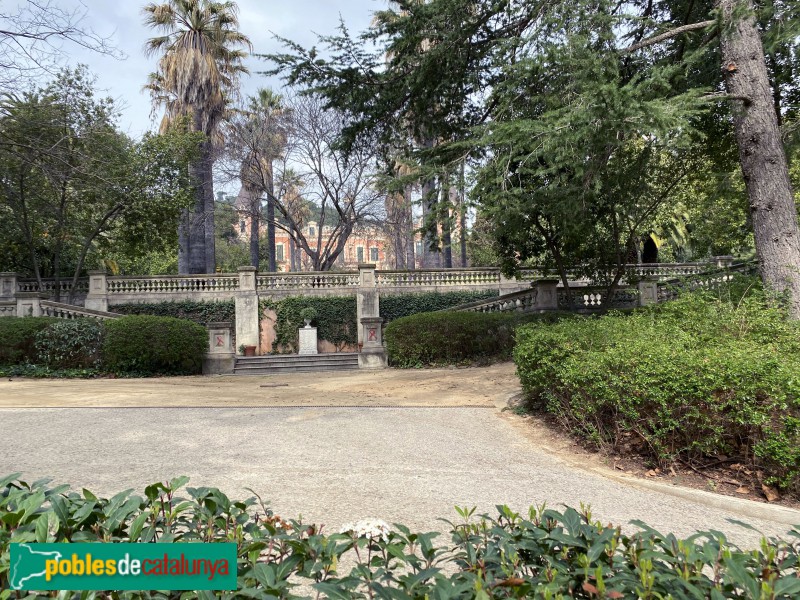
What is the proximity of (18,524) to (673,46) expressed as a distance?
39.8ft

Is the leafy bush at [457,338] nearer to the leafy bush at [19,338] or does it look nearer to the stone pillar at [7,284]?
the leafy bush at [19,338]

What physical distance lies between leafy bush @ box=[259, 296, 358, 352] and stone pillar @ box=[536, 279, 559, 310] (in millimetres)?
8179

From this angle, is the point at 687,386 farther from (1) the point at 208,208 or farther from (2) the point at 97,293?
(1) the point at 208,208

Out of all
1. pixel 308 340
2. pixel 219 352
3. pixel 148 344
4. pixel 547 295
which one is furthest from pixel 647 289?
pixel 148 344

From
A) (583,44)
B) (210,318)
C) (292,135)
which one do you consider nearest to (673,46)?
(583,44)

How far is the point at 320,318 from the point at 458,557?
62.5 ft

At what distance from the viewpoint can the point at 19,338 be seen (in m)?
13.7

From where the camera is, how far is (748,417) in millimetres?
4164

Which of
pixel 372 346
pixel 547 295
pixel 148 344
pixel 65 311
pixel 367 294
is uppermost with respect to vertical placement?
pixel 367 294

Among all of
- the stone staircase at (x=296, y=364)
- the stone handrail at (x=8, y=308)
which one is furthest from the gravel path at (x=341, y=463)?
the stone handrail at (x=8, y=308)

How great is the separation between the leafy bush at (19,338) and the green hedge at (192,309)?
17.4 feet

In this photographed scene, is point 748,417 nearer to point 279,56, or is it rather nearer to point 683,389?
point 683,389

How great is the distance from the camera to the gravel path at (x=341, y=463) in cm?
389

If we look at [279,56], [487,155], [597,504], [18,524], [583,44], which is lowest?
[597,504]
